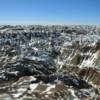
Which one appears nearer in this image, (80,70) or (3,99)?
(3,99)

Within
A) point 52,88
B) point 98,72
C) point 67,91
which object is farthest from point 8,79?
point 98,72

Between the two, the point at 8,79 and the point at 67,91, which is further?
the point at 8,79

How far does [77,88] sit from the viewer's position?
14612 centimetres

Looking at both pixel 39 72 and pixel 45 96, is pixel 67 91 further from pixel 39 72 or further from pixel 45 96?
pixel 39 72

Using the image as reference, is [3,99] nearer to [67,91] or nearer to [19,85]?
[19,85]

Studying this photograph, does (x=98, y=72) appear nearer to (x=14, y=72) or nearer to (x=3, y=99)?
(x=14, y=72)

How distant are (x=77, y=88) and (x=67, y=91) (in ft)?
51.7

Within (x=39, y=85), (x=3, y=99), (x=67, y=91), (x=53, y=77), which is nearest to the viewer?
(x=3, y=99)

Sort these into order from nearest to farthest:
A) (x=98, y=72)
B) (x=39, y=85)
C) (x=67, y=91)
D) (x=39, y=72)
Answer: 1. (x=67, y=91)
2. (x=39, y=85)
3. (x=98, y=72)
4. (x=39, y=72)

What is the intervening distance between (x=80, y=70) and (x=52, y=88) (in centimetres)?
5493

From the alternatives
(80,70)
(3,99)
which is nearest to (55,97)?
(3,99)

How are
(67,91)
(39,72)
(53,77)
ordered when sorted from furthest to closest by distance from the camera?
1. (39,72)
2. (53,77)
3. (67,91)

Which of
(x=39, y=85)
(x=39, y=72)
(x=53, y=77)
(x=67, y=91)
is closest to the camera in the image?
(x=67, y=91)

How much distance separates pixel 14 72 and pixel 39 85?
38163 mm
